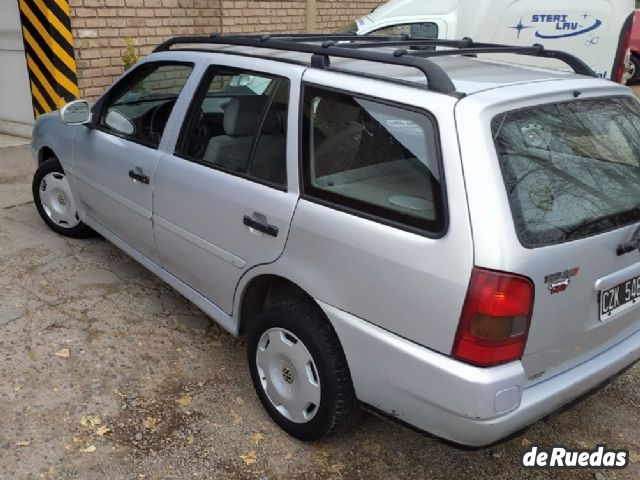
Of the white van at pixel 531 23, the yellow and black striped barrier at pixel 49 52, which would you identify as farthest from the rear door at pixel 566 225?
the yellow and black striped barrier at pixel 49 52

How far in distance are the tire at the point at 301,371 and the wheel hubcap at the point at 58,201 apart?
7.61 ft

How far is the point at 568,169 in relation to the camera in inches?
88.9

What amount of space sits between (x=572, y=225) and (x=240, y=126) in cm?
163

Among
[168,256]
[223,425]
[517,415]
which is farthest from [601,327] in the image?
[168,256]

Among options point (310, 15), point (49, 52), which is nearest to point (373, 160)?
point (49, 52)

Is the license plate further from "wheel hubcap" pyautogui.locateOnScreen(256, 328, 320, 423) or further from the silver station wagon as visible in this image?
"wheel hubcap" pyautogui.locateOnScreen(256, 328, 320, 423)

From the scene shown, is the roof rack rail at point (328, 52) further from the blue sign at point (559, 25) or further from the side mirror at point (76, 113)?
the blue sign at point (559, 25)

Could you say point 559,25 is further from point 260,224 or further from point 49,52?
point 260,224

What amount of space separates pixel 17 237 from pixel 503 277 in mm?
3956

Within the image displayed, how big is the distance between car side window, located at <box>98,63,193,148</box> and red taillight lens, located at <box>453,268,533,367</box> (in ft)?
6.78

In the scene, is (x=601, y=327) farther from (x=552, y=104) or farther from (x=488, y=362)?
(x=552, y=104)

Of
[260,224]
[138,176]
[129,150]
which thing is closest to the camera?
[260,224]

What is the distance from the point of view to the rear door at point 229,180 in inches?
104

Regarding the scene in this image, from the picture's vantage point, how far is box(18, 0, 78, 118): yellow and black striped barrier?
263 inches
